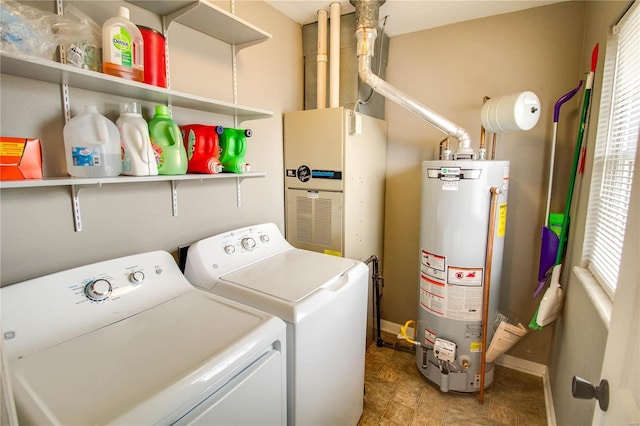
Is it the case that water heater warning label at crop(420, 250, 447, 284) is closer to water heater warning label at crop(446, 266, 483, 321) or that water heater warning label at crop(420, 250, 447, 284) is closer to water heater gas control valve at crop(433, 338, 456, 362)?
water heater warning label at crop(446, 266, 483, 321)

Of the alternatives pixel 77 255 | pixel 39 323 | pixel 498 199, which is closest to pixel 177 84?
pixel 77 255

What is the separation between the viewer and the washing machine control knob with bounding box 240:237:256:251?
169cm

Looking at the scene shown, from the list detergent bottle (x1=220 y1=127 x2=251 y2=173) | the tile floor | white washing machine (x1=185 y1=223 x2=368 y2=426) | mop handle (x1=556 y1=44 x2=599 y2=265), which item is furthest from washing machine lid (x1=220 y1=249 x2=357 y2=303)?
mop handle (x1=556 y1=44 x2=599 y2=265)

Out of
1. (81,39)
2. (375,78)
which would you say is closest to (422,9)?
(375,78)

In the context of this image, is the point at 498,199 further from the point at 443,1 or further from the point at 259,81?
the point at 259,81

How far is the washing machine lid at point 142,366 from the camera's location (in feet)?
2.39

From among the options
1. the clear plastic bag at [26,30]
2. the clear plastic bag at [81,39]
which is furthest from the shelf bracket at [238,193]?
the clear plastic bag at [26,30]

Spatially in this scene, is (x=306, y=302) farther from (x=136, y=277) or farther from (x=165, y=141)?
(x=165, y=141)

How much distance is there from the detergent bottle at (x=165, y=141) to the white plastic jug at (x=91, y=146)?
18 centimetres

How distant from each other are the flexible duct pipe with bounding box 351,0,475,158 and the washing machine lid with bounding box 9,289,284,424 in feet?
5.05

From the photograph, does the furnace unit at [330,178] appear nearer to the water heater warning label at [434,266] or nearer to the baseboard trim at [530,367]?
the water heater warning label at [434,266]

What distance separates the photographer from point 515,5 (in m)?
2.00

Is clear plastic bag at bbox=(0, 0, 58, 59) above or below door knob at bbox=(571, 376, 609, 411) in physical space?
above

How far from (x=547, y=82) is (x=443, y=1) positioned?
0.83 metres
